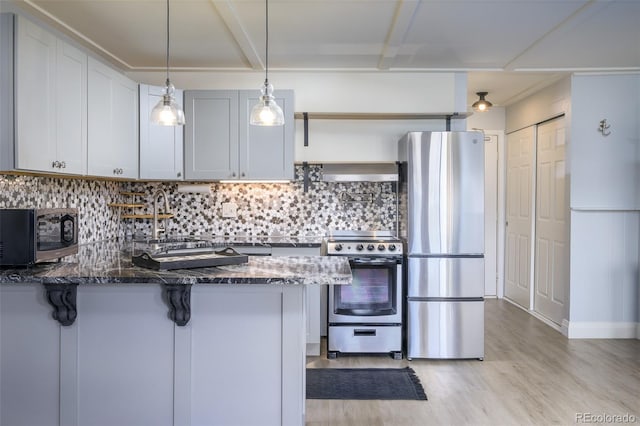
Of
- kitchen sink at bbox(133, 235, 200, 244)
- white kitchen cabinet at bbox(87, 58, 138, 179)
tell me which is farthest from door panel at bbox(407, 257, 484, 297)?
white kitchen cabinet at bbox(87, 58, 138, 179)

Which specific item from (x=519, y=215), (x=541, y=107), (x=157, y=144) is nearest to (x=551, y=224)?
(x=519, y=215)

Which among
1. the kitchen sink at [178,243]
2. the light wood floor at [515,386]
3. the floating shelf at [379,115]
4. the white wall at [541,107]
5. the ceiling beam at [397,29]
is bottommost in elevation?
the light wood floor at [515,386]

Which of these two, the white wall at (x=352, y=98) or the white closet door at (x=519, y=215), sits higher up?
the white wall at (x=352, y=98)

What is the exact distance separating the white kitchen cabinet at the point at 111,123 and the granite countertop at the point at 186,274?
1.16 m

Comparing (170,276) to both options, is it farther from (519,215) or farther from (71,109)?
(519,215)

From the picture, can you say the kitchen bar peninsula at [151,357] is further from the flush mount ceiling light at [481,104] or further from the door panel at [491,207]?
the door panel at [491,207]

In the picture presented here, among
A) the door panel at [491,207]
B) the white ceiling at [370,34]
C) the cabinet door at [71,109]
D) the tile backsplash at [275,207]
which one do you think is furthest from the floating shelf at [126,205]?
the door panel at [491,207]

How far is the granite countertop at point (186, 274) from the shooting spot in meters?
1.82

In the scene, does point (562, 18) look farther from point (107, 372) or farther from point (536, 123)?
point (107, 372)

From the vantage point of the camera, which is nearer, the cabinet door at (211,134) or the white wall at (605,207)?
the cabinet door at (211,134)

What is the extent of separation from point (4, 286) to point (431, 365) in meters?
2.86

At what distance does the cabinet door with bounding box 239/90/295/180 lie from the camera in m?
3.81

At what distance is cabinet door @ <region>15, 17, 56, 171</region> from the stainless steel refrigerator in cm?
250

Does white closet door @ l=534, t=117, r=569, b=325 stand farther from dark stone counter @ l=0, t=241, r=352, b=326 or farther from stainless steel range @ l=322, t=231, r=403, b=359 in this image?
dark stone counter @ l=0, t=241, r=352, b=326
